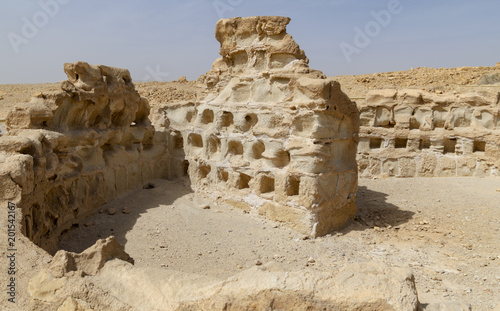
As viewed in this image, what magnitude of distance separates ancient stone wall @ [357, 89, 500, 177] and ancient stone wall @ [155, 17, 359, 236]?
414cm

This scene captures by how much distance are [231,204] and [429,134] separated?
6.09 m

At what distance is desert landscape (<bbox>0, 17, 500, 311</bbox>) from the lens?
2.74 meters

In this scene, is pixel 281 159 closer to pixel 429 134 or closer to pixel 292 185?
pixel 292 185

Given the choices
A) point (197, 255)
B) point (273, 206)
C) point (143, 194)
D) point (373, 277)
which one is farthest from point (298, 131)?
point (373, 277)

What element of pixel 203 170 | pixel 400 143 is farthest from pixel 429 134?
pixel 203 170

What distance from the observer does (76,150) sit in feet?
19.6

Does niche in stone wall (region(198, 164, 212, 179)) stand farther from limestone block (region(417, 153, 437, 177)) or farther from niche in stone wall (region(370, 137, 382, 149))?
limestone block (region(417, 153, 437, 177))

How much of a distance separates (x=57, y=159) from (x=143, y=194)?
2.17 metres

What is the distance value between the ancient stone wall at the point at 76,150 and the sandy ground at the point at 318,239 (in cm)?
38

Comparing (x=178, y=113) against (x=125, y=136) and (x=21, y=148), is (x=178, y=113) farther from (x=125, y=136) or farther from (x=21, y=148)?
(x=21, y=148)

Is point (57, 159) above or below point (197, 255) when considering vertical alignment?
above

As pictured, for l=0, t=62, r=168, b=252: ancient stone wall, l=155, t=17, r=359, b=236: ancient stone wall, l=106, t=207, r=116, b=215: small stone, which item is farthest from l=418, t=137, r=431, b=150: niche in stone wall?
l=106, t=207, r=116, b=215: small stone

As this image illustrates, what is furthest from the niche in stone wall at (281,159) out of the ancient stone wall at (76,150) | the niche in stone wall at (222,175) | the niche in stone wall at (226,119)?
the ancient stone wall at (76,150)

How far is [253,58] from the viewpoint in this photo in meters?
6.83
